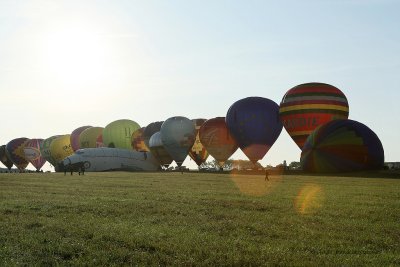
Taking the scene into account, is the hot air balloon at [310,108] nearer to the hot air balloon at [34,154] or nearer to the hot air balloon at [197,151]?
the hot air balloon at [197,151]

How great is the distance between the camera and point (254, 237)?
10.8 metres

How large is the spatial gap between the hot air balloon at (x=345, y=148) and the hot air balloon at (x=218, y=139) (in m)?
21.4

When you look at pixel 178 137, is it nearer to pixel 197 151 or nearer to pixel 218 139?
pixel 197 151

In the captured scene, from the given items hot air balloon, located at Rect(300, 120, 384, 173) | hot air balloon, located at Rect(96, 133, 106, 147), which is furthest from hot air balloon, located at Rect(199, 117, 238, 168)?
hot air balloon, located at Rect(96, 133, 106, 147)

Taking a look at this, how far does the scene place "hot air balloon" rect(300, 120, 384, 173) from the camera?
4788cm

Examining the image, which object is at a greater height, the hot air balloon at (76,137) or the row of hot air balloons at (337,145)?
the hot air balloon at (76,137)

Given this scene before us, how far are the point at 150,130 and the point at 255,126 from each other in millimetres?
34095

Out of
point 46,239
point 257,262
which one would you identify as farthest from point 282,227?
point 46,239

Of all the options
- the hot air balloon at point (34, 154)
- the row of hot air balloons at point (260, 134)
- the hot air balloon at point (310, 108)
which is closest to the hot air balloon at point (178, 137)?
the row of hot air balloons at point (260, 134)

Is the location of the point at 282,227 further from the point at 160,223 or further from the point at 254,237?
the point at 160,223

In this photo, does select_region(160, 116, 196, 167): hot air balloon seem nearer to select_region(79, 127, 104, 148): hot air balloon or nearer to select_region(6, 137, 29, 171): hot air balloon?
select_region(79, 127, 104, 148): hot air balloon

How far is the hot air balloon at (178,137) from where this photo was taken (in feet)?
263

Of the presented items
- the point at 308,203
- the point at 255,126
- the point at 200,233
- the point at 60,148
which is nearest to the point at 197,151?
the point at 255,126

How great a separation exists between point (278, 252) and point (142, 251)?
251 cm
